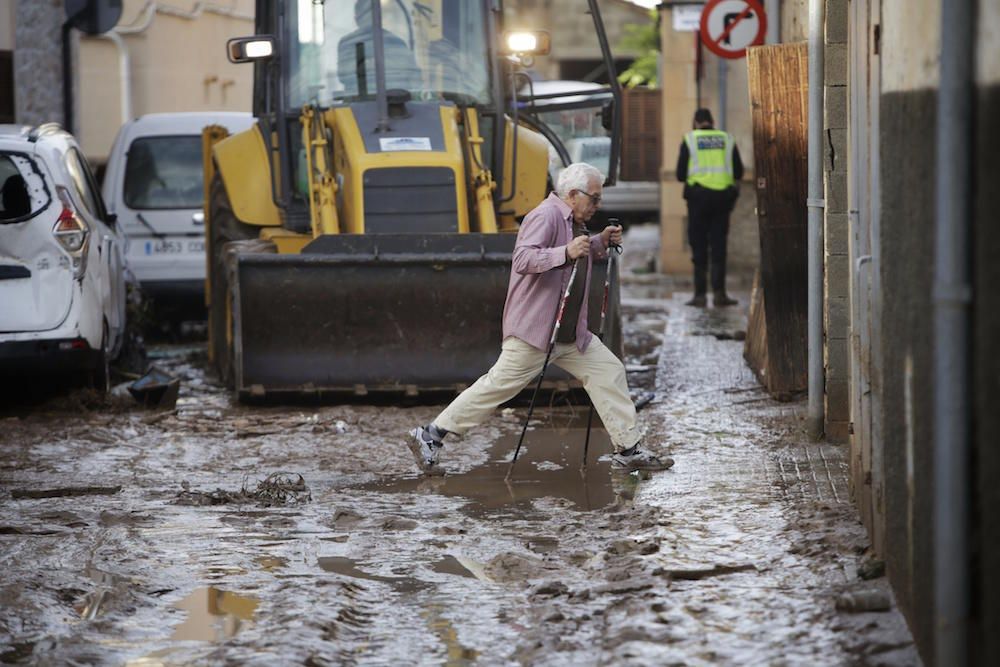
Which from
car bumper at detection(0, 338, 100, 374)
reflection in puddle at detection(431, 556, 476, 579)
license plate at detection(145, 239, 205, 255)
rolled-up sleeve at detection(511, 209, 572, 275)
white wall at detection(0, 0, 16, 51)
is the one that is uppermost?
white wall at detection(0, 0, 16, 51)

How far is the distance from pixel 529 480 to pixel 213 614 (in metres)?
2.87

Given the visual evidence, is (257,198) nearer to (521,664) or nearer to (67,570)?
(67,570)

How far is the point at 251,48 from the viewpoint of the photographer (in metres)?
11.9

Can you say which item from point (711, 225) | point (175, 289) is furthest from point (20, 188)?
point (711, 225)

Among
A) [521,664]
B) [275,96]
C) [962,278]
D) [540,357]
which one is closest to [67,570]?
[521,664]

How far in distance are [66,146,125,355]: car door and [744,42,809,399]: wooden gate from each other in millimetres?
4254

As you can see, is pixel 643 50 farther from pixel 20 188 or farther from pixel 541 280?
pixel 541 280

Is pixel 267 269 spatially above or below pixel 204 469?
above

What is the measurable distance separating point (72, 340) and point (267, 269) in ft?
4.11

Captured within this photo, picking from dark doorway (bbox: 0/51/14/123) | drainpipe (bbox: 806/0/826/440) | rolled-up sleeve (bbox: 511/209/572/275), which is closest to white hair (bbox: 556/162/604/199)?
rolled-up sleeve (bbox: 511/209/572/275)

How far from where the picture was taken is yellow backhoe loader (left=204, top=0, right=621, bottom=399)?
10.9 m

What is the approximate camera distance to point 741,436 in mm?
10031

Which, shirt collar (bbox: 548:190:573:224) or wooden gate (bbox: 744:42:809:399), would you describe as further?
wooden gate (bbox: 744:42:809:399)

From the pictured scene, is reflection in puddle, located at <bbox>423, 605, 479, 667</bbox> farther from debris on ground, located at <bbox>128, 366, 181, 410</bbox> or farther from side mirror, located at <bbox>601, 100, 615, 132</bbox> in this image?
side mirror, located at <bbox>601, 100, 615, 132</bbox>
